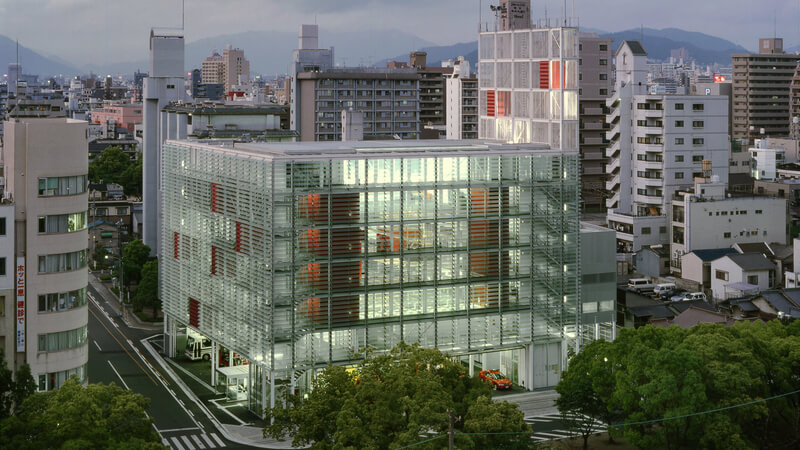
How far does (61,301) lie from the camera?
141ft

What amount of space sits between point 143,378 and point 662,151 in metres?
57.8

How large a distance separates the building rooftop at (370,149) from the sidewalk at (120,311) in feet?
61.0

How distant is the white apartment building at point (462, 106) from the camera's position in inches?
6063

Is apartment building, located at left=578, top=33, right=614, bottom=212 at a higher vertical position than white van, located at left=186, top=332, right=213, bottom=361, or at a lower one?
higher

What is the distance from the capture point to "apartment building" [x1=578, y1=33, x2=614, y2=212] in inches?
4788

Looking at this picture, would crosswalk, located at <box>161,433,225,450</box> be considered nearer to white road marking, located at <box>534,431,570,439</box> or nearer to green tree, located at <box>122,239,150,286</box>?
white road marking, located at <box>534,431,570,439</box>

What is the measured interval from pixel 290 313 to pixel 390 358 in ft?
36.3

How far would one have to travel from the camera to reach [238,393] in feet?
188

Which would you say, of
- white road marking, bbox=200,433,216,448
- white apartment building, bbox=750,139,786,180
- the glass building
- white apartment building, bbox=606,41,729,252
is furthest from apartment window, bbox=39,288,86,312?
white apartment building, bbox=750,139,786,180

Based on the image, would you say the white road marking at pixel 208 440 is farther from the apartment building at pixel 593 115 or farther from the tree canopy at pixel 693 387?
the apartment building at pixel 593 115

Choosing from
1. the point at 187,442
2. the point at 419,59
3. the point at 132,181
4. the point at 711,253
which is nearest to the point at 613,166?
the point at 711,253

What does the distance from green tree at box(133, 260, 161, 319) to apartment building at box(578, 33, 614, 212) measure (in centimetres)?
5985

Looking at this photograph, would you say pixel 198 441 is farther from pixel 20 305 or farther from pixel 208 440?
pixel 20 305

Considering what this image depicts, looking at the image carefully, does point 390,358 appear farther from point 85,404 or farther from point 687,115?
point 687,115
